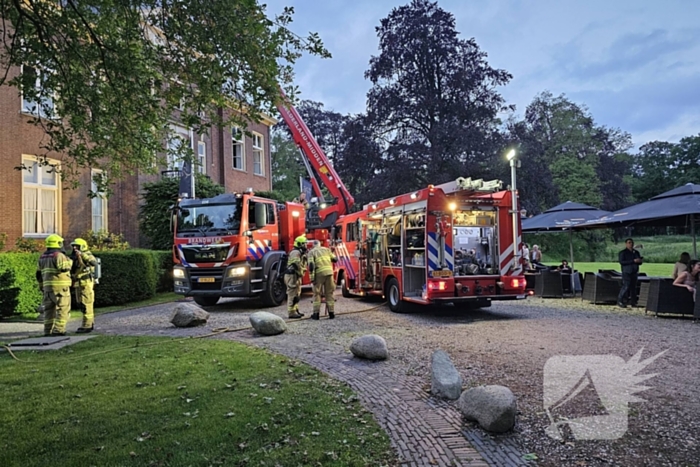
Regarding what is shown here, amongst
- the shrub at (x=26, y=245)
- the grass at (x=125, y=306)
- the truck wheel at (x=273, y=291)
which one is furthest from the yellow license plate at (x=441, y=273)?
the shrub at (x=26, y=245)

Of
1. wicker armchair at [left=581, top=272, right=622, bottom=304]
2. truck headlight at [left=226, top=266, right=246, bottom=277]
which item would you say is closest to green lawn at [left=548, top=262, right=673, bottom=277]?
wicker armchair at [left=581, top=272, right=622, bottom=304]

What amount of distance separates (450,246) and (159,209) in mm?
12537

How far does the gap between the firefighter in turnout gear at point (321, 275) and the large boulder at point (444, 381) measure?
550cm

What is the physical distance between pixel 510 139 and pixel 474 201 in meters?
17.3

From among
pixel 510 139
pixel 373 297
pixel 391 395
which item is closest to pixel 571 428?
pixel 391 395

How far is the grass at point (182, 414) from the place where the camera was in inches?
142

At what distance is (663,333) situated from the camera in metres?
8.27

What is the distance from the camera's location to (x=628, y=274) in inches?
469

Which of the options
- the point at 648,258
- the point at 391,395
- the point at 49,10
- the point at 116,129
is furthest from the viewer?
the point at 648,258

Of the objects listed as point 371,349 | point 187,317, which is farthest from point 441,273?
point 187,317

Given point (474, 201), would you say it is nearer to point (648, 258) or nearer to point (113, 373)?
point (113, 373)

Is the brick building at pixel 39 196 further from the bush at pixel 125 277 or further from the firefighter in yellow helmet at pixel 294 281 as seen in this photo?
the firefighter in yellow helmet at pixel 294 281

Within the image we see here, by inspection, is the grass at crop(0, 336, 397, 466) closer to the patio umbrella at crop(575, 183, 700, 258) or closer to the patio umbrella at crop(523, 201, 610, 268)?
the patio umbrella at crop(575, 183, 700, 258)

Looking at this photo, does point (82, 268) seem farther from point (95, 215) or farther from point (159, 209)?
point (95, 215)
